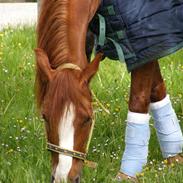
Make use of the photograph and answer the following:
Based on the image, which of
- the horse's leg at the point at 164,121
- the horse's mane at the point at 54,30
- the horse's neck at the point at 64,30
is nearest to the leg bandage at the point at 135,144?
the horse's leg at the point at 164,121

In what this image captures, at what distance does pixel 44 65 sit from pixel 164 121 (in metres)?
1.09

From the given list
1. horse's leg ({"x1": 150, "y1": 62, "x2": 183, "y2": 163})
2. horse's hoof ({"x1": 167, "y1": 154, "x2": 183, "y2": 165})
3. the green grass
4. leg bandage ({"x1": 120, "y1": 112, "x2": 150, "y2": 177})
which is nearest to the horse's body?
the green grass

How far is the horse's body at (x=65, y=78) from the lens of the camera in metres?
2.84

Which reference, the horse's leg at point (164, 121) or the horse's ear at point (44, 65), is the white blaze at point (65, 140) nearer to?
the horse's ear at point (44, 65)

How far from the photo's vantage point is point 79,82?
289 centimetres

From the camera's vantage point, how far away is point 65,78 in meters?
2.86

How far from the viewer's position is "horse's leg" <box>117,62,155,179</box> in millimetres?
3459

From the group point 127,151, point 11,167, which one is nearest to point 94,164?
point 127,151

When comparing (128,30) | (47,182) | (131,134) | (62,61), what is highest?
(128,30)

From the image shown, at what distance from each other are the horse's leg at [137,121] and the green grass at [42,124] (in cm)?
7

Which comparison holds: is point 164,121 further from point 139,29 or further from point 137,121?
point 139,29

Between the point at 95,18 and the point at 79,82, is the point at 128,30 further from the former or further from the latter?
the point at 79,82

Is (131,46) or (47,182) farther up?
(131,46)

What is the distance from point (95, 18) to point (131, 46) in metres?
0.23
